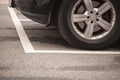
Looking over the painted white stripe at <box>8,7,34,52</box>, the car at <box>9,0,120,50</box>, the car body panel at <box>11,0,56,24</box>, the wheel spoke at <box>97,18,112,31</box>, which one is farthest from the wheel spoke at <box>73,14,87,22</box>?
the painted white stripe at <box>8,7,34,52</box>

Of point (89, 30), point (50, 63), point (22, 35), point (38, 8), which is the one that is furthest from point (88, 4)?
point (22, 35)

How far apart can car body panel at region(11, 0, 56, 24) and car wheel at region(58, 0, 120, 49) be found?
0.19 m

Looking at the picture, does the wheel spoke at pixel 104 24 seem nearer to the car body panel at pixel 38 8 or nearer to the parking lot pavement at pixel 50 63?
the parking lot pavement at pixel 50 63

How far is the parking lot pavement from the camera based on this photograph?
481 centimetres

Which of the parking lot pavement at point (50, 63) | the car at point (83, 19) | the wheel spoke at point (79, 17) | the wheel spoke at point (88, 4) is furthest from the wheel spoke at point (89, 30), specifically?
the parking lot pavement at point (50, 63)

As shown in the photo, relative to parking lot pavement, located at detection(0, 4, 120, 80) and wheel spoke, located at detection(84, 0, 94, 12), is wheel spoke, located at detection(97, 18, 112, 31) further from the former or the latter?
parking lot pavement, located at detection(0, 4, 120, 80)

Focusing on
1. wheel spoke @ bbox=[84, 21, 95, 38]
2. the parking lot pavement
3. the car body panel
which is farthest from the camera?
wheel spoke @ bbox=[84, 21, 95, 38]

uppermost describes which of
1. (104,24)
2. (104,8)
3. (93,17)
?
(104,8)

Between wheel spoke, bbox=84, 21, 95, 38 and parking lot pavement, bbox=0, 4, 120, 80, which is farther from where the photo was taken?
wheel spoke, bbox=84, 21, 95, 38

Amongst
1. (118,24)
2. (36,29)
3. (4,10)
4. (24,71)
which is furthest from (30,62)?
(4,10)

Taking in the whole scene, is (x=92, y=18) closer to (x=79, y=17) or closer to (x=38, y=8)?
(x=79, y=17)

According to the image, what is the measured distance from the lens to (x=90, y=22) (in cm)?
600

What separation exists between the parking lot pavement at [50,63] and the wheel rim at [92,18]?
1.12 ft

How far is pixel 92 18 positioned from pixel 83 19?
0.14 m
